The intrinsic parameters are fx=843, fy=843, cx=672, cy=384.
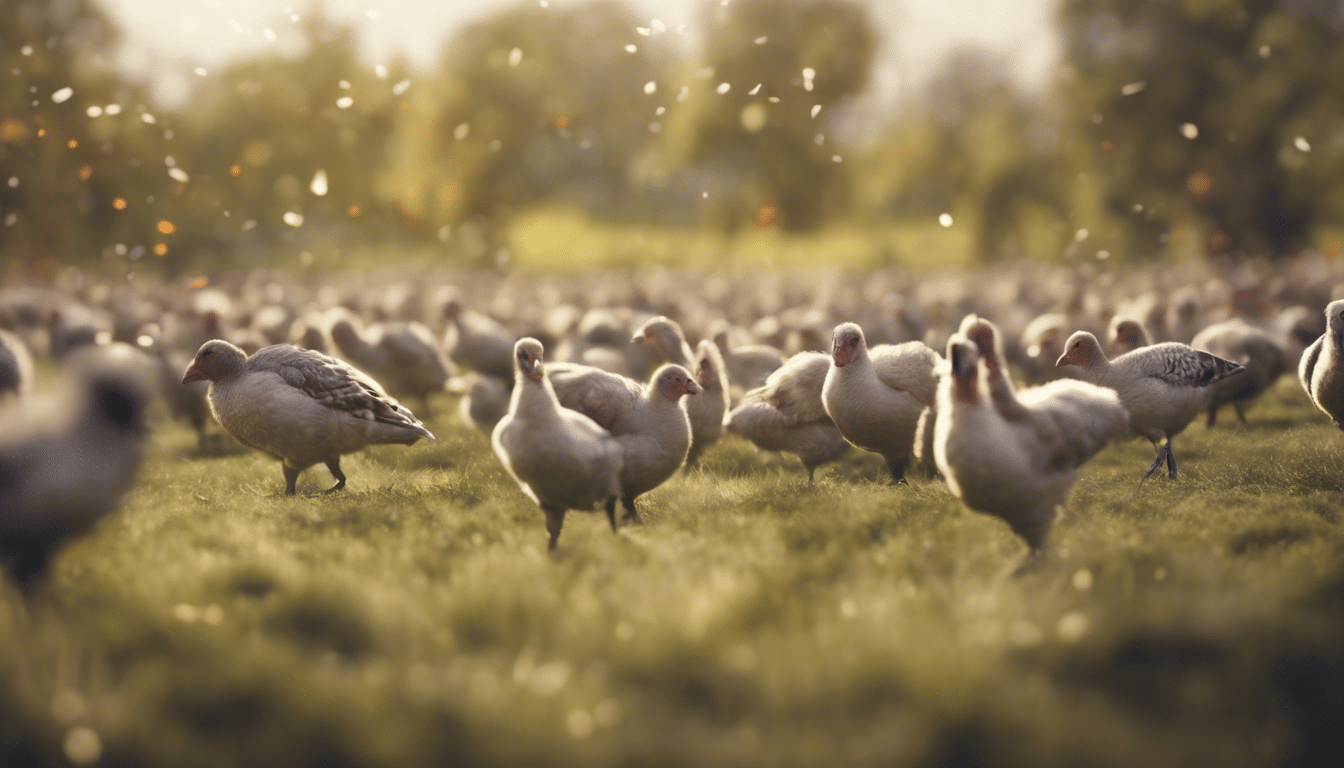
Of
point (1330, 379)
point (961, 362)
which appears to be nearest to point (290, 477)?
point (961, 362)

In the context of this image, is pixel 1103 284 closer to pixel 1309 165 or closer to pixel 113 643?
pixel 1309 165

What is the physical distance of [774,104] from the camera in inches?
1435

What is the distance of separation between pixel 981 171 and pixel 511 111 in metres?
22.0

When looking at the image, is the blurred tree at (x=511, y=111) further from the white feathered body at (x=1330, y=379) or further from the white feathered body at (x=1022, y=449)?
the white feathered body at (x=1022, y=449)

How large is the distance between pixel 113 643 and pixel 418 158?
1495 inches

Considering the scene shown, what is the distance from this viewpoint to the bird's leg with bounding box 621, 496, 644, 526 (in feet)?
23.5

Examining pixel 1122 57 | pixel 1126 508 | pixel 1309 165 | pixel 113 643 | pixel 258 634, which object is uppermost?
pixel 1122 57

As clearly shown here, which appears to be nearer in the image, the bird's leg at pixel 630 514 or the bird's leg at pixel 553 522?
the bird's leg at pixel 553 522

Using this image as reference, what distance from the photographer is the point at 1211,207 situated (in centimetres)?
3120

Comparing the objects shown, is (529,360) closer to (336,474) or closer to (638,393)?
(638,393)

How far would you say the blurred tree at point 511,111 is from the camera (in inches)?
1554

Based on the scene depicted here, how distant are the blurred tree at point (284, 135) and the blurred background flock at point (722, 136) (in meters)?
0.12

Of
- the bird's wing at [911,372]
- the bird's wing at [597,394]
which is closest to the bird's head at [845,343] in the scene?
the bird's wing at [911,372]

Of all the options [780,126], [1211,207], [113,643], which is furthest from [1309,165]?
A: [113,643]
